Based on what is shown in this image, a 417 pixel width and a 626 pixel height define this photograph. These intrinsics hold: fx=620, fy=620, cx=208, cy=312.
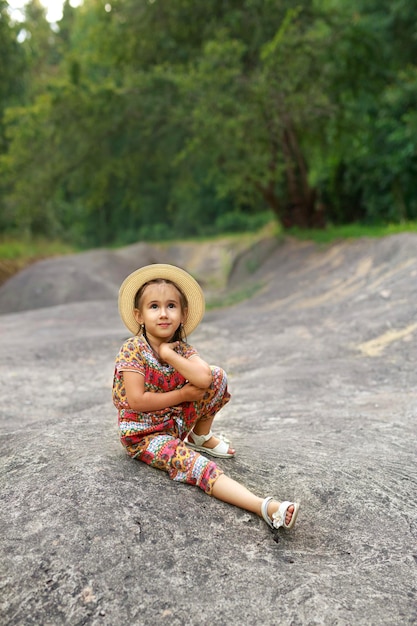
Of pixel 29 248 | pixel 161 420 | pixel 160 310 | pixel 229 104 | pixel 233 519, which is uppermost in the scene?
pixel 229 104

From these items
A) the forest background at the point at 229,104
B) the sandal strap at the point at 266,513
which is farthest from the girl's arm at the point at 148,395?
the forest background at the point at 229,104

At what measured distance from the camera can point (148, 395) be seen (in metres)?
3.17

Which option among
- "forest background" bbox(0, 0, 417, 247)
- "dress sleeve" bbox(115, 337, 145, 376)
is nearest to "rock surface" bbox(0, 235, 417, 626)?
"dress sleeve" bbox(115, 337, 145, 376)

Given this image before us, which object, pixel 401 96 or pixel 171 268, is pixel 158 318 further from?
pixel 401 96

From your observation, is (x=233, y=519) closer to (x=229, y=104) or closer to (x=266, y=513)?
(x=266, y=513)

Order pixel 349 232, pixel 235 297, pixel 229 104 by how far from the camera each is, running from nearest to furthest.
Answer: pixel 229 104, pixel 235 297, pixel 349 232

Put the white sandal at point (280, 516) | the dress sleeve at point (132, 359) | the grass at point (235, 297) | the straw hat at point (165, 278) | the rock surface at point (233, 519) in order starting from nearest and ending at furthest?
the rock surface at point (233, 519) < the white sandal at point (280, 516) < the dress sleeve at point (132, 359) < the straw hat at point (165, 278) < the grass at point (235, 297)

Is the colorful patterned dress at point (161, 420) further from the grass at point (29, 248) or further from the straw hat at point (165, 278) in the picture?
the grass at point (29, 248)

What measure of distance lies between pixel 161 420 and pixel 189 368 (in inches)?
14.4

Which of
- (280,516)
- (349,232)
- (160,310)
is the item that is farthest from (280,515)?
(349,232)

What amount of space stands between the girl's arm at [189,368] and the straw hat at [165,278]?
1.08ft

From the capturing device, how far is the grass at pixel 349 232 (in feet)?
45.9

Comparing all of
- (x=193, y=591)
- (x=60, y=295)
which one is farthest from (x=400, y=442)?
(x=60, y=295)

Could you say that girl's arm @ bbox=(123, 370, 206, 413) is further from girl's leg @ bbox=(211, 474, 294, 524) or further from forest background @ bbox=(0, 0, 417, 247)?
forest background @ bbox=(0, 0, 417, 247)
